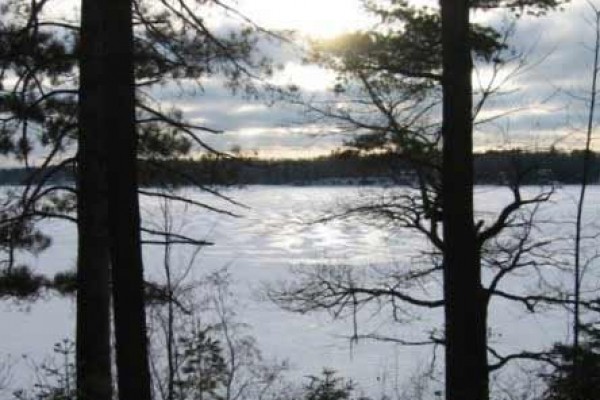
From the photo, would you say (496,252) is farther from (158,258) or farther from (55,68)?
(158,258)

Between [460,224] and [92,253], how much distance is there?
353 cm

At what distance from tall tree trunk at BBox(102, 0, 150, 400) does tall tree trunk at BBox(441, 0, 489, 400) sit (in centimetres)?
324

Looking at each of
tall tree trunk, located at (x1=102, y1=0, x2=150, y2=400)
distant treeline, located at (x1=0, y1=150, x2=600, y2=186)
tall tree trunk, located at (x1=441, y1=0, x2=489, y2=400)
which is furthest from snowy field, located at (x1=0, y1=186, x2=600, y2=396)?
tall tree trunk, located at (x1=102, y1=0, x2=150, y2=400)

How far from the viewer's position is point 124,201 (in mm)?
5367

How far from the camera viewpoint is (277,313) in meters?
28.9

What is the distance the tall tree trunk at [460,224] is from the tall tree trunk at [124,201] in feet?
10.6

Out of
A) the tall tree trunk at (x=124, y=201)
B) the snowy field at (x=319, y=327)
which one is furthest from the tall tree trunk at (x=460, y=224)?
the tall tree trunk at (x=124, y=201)

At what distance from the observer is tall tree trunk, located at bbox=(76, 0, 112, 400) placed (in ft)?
22.0

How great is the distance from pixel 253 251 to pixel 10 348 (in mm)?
24837

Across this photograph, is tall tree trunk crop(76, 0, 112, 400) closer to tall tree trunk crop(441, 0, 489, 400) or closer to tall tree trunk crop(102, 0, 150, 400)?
tall tree trunk crop(102, 0, 150, 400)

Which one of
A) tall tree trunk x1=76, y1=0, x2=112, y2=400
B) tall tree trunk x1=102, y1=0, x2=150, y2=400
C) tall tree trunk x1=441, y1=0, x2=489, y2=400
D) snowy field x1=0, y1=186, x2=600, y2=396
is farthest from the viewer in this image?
snowy field x1=0, y1=186, x2=600, y2=396

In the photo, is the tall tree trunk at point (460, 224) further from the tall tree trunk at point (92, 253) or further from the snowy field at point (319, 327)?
the tall tree trunk at point (92, 253)

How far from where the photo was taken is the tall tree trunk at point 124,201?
5.37 m

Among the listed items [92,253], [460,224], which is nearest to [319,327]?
[460,224]
